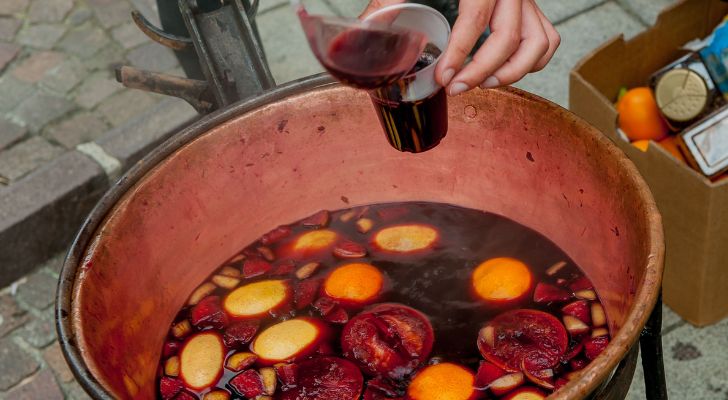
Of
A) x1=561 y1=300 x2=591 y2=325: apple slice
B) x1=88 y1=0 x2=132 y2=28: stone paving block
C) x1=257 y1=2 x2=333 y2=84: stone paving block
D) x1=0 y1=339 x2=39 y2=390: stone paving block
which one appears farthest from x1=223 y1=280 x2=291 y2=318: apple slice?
x1=88 y1=0 x2=132 y2=28: stone paving block

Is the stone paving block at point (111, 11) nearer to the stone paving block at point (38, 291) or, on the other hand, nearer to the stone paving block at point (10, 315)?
the stone paving block at point (38, 291)

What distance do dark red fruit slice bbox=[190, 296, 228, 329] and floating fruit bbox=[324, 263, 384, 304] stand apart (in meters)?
0.26

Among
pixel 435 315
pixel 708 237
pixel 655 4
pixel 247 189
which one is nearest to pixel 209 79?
pixel 247 189

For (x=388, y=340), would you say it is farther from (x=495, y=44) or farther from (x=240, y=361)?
(x=495, y=44)

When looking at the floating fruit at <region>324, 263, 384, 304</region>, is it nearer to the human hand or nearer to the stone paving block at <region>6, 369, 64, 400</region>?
the human hand

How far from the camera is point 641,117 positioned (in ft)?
9.34

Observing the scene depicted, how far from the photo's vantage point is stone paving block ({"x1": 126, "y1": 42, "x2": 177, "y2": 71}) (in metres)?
4.05

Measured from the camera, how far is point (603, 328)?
170cm

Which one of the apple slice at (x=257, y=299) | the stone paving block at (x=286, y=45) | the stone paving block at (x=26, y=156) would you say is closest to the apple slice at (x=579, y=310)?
the apple slice at (x=257, y=299)

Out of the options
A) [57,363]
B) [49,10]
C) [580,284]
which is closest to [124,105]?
[49,10]

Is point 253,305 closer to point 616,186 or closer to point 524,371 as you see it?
point 524,371

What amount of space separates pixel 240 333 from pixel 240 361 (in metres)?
0.09

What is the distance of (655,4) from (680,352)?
2.05 m

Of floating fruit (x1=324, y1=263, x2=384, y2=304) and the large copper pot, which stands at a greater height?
the large copper pot
